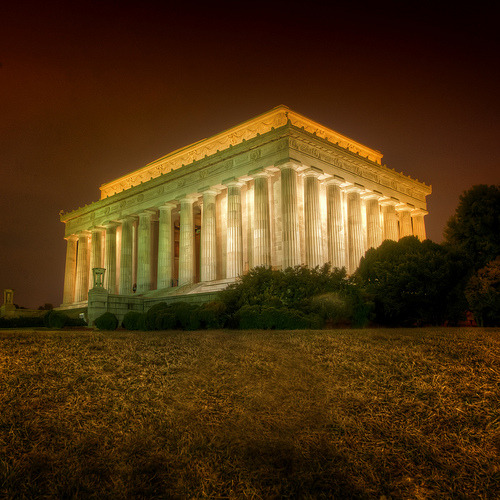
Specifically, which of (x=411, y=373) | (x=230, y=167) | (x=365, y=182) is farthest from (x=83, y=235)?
(x=411, y=373)

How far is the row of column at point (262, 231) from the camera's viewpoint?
3772cm

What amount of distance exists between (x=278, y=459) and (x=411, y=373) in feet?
15.7

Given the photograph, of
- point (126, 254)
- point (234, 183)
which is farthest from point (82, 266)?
point (234, 183)

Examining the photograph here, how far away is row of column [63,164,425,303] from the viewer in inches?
1485

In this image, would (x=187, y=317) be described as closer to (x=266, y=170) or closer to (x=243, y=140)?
(x=266, y=170)

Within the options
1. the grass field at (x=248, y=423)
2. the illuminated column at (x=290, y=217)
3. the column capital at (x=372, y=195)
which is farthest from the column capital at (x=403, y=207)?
the grass field at (x=248, y=423)

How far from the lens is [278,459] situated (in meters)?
6.63

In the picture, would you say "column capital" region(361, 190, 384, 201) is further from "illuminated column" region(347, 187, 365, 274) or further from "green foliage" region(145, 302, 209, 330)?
"green foliage" region(145, 302, 209, 330)

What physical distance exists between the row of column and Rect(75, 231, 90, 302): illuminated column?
0.48 ft

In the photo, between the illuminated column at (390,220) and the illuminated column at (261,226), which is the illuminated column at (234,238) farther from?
the illuminated column at (390,220)

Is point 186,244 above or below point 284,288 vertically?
above

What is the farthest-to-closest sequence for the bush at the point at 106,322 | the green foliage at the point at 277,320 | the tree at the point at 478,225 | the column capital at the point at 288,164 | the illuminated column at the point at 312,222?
the illuminated column at the point at 312,222 < the column capital at the point at 288,164 < the tree at the point at 478,225 < the bush at the point at 106,322 < the green foliage at the point at 277,320

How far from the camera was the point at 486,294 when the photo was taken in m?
22.7

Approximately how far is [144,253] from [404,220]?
30.1 m
